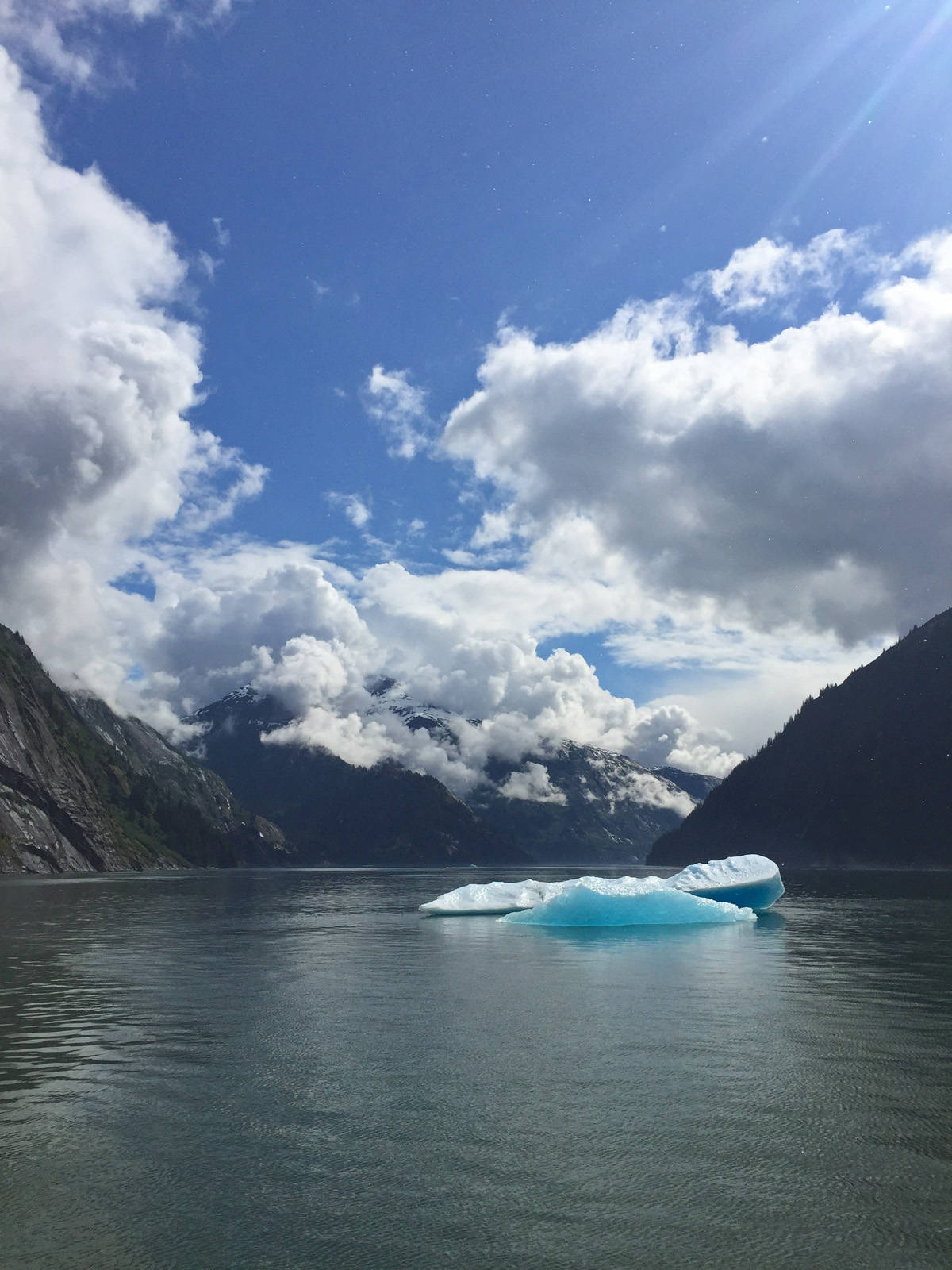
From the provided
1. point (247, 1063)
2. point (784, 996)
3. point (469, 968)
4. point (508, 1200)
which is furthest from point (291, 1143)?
point (469, 968)

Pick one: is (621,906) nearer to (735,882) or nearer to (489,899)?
(735,882)

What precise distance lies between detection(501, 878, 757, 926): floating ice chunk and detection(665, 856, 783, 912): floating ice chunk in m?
6.55

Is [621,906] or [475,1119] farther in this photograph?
[621,906]

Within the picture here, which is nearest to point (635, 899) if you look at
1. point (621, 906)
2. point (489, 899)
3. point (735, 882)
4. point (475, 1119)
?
point (621, 906)

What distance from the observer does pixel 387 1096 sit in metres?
15.2

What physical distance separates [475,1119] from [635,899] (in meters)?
42.1

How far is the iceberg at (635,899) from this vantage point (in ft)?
177

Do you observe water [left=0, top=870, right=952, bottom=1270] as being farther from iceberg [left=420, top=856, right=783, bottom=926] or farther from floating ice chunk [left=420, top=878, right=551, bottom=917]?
floating ice chunk [left=420, top=878, right=551, bottom=917]

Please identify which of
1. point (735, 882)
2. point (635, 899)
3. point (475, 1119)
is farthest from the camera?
point (735, 882)

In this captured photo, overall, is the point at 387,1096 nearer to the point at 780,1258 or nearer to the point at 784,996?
the point at 780,1258

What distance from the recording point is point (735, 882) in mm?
64938

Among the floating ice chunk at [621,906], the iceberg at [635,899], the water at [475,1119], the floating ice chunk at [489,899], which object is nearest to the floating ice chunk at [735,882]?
the iceberg at [635,899]

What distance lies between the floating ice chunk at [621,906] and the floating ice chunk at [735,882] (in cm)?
655

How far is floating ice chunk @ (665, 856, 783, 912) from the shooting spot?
210ft
